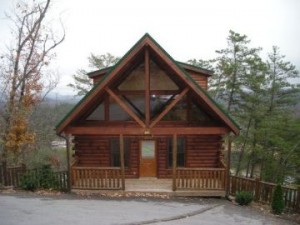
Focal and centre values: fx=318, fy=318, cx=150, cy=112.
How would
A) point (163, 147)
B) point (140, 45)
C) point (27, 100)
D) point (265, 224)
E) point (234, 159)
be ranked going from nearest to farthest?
point (265, 224), point (140, 45), point (163, 147), point (27, 100), point (234, 159)

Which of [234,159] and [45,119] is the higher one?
[45,119]

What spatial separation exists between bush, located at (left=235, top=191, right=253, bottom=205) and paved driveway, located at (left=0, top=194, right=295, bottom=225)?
443 mm

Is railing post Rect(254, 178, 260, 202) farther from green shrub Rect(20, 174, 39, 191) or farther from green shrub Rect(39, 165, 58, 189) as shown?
green shrub Rect(20, 174, 39, 191)

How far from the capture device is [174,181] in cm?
1536

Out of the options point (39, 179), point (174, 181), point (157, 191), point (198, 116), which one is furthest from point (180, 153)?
point (39, 179)

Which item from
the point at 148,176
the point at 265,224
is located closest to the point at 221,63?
the point at 148,176

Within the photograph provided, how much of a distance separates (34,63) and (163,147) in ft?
40.1

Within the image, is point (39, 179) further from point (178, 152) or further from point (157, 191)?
point (178, 152)

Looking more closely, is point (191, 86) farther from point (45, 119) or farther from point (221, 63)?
point (45, 119)

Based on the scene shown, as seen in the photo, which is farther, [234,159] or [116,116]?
[234,159]

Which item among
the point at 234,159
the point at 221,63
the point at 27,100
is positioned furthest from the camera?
the point at 234,159

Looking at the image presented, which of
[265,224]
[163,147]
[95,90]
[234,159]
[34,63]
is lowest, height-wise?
[234,159]

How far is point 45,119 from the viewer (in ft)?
108

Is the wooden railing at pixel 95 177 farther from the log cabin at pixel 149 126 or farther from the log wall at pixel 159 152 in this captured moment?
the log wall at pixel 159 152
